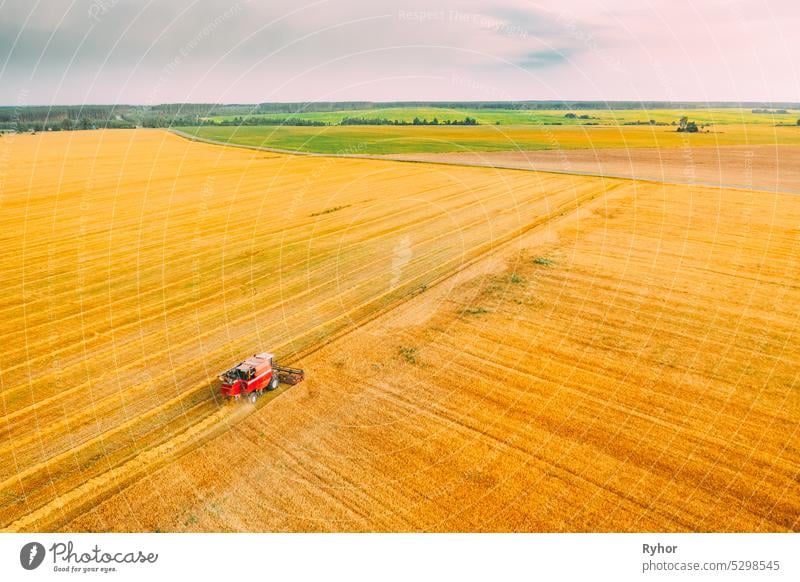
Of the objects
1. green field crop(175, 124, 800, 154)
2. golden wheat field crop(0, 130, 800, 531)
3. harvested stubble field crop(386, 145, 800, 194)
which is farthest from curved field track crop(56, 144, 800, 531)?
green field crop(175, 124, 800, 154)

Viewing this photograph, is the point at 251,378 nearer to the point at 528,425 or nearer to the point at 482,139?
the point at 528,425

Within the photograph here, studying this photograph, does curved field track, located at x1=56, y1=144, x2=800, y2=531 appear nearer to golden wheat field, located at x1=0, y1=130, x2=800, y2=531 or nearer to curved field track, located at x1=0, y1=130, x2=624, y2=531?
golden wheat field, located at x1=0, y1=130, x2=800, y2=531

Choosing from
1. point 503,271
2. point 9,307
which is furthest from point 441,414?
point 9,307

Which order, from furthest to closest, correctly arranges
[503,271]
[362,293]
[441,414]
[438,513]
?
[503,271], [362,293], [441,414], [438,513]

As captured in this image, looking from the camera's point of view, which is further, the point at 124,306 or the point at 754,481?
the point at 124,306

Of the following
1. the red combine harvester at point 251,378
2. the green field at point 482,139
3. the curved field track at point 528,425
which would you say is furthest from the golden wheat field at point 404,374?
the green field at point 482,139

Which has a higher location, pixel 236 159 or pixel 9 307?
pixel 236 159

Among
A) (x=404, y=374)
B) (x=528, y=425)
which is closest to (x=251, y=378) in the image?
(x=404, y=374)
